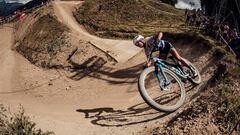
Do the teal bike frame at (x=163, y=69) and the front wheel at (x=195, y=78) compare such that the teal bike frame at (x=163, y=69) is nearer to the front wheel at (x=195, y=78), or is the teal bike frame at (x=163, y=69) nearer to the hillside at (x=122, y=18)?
the front wheel at (x=195, y=78)

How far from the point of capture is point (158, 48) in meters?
14.9

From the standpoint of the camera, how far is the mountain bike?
1414 cm

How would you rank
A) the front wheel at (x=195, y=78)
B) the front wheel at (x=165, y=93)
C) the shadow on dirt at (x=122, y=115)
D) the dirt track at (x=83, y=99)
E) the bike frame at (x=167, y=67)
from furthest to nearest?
the front wheel at (x=195, y=78) → the dirt track at (x=83, y=99) → the shadow on dirt at (x=122, y=115) → the bike frame at (x=167, y=67) → the front wheel at (x=165, y=93)

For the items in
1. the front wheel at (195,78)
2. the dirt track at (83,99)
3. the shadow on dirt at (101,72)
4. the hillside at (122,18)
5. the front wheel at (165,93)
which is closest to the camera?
the front wheel at (165,93)

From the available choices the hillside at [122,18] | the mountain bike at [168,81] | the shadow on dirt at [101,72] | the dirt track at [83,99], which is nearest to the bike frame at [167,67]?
the mountain bike at [168,81]

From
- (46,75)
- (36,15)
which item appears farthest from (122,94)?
(36,15)

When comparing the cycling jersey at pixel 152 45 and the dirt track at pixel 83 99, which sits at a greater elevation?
the cycling jersey at pixel 152 45

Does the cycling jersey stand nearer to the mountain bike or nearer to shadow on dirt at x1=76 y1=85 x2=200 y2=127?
the mountain bike

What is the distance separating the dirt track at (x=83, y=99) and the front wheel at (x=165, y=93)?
1.57 feet

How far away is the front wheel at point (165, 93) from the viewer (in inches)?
553

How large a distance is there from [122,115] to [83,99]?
15.7ft

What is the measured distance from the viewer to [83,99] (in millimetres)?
20734

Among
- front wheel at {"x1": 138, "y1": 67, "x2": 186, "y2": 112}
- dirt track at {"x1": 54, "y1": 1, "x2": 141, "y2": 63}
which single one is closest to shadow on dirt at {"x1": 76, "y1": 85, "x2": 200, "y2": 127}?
front wheel at {"x1": 138, "y1": 67, "x2": 186, "y2": 112}

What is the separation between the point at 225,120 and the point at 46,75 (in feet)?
56.1
